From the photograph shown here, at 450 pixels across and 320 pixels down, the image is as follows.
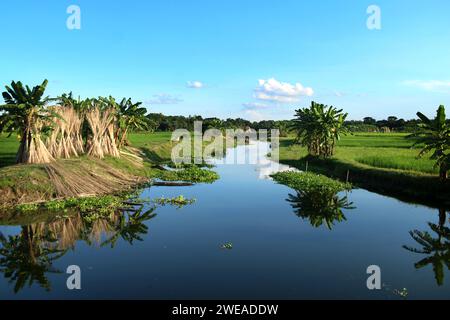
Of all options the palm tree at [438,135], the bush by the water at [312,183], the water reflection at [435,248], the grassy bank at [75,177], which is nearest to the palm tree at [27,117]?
the grassy bank at [75,177]

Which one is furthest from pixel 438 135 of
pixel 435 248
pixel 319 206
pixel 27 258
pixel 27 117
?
pixel 27 117

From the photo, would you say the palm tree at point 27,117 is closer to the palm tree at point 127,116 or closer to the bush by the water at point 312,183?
the palm tree at point 127,116

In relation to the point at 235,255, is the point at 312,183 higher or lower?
higher

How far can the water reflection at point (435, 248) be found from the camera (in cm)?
1291

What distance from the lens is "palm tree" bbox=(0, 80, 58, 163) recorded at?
72.8 feet

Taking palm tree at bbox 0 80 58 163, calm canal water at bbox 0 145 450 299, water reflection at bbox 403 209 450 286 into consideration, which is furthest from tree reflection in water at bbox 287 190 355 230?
palm tree at bbox 0 80 58 163

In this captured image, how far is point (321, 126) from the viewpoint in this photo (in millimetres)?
40031

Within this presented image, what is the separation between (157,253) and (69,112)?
18.6m

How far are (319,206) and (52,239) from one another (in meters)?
14.8

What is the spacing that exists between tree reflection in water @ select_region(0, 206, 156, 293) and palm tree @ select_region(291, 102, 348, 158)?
86.2ft

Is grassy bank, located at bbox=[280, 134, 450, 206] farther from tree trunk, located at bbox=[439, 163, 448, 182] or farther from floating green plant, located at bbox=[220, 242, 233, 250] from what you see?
floating green plant, located at bbox=[220, 242, 233, 250]

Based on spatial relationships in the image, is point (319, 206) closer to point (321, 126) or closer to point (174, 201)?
point (174, 201)
